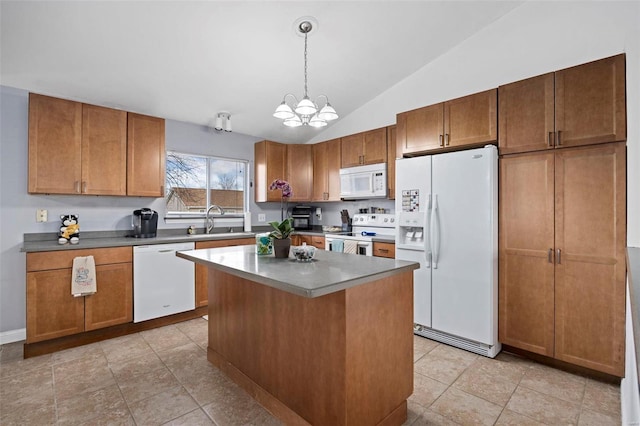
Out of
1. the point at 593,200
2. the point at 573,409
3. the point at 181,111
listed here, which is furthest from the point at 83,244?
the point at 593,200

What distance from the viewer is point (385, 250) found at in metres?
3.52

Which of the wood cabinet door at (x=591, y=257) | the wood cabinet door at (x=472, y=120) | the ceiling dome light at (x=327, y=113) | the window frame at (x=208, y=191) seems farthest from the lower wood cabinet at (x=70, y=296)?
the wood cabinet door at (x=591, y=257)

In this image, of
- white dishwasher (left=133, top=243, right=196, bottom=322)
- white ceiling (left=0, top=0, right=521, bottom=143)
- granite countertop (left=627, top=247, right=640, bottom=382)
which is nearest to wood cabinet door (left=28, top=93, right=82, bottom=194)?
white ceiling (left=0, top=0, right=521, bottom=143)

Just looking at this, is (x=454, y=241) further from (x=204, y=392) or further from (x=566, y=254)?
(x=204, y=392)

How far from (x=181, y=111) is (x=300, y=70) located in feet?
5.17

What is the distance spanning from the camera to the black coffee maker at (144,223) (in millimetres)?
3461

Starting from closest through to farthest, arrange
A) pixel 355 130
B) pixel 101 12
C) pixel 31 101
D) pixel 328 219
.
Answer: pixel 101 12
pixel 31 101
pixel 355 130
pixel 328 219

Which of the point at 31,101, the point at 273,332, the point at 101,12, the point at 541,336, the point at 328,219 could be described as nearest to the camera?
the point at 273,332

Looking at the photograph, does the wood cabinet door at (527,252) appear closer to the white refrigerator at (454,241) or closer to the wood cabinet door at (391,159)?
the white refrigerator at (454,241)

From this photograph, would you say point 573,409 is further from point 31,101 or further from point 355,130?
point 31,101

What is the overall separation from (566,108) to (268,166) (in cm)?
350

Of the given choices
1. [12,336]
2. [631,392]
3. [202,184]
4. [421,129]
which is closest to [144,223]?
[202,184]

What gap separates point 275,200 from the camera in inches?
188

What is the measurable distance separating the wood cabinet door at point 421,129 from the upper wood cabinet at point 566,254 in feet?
2.21
